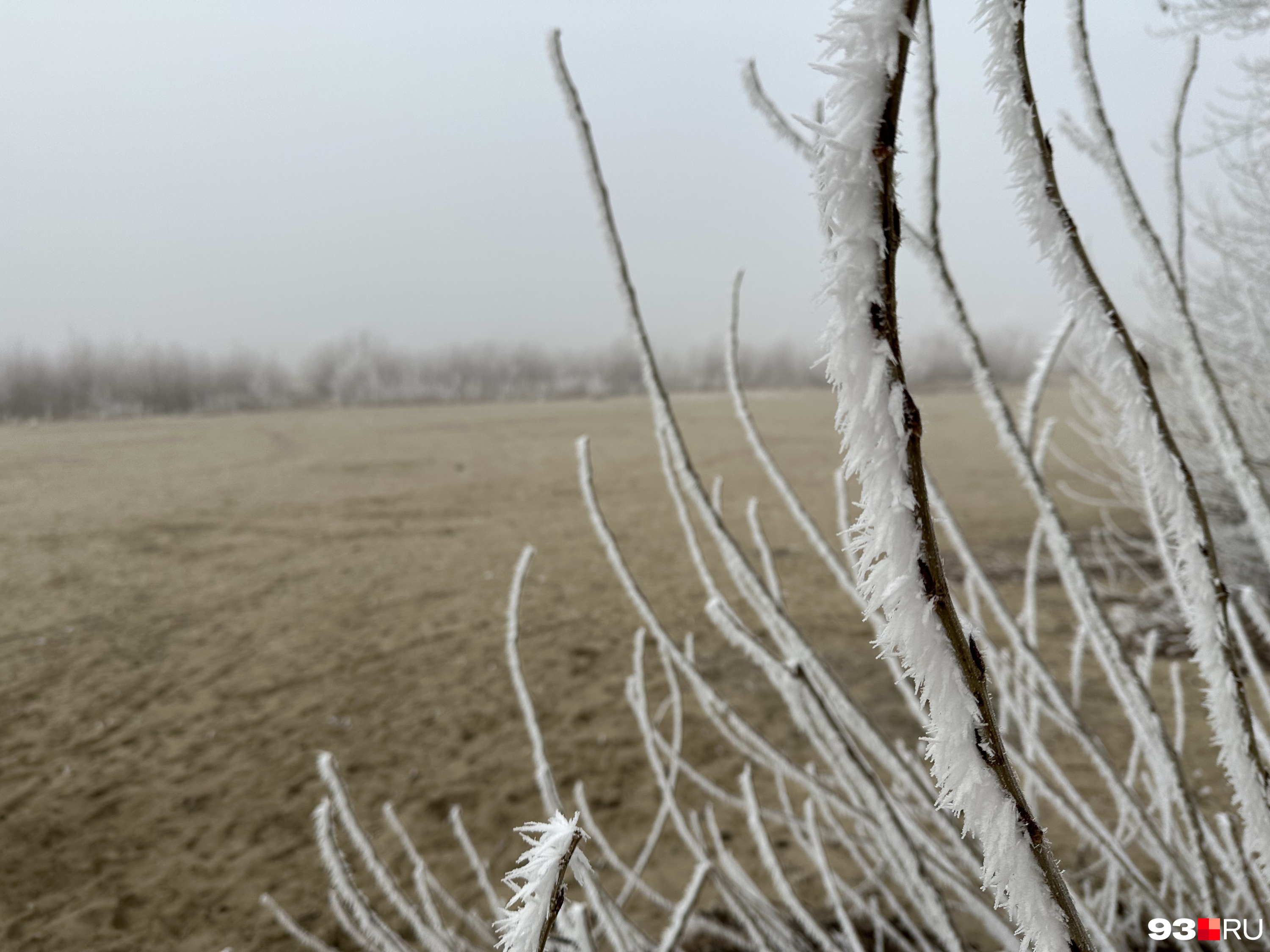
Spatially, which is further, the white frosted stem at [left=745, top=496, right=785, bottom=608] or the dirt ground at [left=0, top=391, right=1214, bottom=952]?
the dirt ground at [left=0, top=391, right=1214, bottom=952]

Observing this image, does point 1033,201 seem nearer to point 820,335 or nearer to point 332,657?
point 820,335

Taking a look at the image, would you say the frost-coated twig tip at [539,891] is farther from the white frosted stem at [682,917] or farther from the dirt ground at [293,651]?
the white frosted stem at [682,917]

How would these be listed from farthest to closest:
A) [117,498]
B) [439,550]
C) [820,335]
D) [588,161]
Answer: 1. [117,498]
2. [439,550]
3. [588,161]
4. [820,335]

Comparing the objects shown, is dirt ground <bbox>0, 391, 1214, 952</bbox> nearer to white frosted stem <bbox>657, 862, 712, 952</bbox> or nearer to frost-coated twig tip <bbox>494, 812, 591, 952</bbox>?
frost-coated twig tip <bbox>494, 812, 591, 952</bbox>

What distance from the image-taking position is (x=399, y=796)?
4.83ft

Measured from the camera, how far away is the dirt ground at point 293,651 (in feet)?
4.12

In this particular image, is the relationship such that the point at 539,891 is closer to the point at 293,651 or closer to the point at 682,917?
the point at 682,917

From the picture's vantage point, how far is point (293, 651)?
213cm

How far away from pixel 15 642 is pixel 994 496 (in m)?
4.05

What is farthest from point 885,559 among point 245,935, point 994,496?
point 994,496

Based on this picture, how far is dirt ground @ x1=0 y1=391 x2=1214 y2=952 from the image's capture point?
1257 millimetres

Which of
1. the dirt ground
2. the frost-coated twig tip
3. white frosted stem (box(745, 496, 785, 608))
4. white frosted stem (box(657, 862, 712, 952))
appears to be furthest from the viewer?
the dirt ground

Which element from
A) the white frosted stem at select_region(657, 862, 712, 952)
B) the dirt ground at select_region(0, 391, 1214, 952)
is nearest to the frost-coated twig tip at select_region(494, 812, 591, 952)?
the dirt ground at select_region(0, 391, 1214, 952)

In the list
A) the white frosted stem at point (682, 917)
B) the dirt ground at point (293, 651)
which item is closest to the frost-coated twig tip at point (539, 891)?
the dirt ground at point (293, 651)
